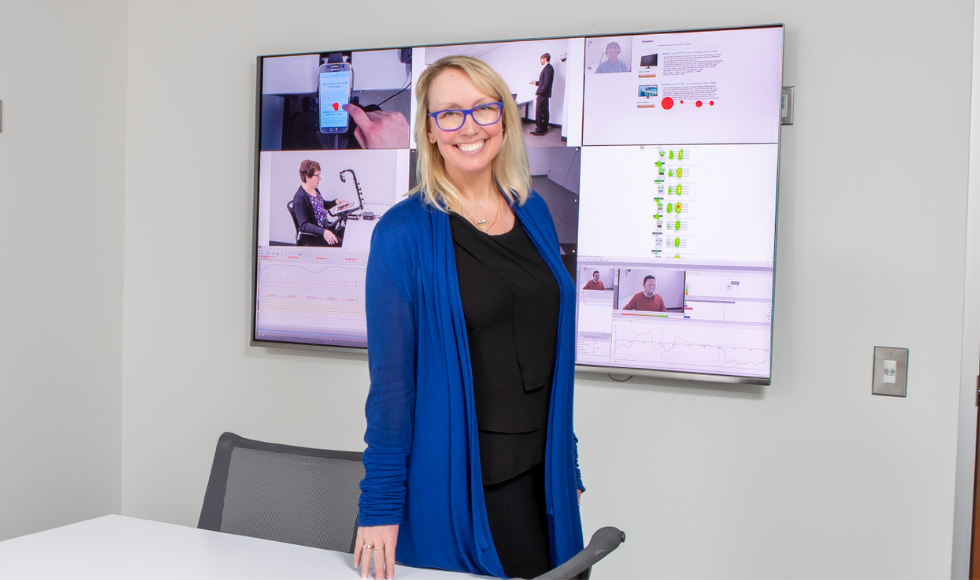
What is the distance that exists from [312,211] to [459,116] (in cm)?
145

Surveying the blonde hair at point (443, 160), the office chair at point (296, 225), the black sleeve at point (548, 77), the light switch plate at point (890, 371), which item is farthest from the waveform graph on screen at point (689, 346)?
the office chair at point (296, 225)

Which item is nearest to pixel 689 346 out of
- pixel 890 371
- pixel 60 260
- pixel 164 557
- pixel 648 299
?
pixel 648 299

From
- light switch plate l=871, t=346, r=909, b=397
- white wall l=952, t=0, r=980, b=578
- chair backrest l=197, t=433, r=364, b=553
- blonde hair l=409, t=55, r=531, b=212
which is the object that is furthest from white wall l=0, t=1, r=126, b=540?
white wall l=952, t=0, r=980, b=578

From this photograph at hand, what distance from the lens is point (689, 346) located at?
2.22 meters

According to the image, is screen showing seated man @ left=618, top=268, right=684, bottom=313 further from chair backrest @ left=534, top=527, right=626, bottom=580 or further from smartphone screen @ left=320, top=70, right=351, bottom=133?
chair backrest @ left=534, top=527, right=626, bottom=580

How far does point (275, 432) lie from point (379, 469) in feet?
5.57

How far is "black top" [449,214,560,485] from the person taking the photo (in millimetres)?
1312

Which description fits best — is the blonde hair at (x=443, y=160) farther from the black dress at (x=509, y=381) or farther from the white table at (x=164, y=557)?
the white table at (x=164, y=557)

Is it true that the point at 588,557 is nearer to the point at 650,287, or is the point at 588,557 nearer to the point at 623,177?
the point at 650,287

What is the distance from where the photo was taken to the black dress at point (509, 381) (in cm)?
132

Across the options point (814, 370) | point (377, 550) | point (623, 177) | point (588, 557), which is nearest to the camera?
point (588, 557)

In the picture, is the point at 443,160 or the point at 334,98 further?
the point at 334,98

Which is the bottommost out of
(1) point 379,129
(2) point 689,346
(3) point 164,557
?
A: (3) point 164,557

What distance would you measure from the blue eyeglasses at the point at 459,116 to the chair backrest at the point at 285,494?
2.36ft
